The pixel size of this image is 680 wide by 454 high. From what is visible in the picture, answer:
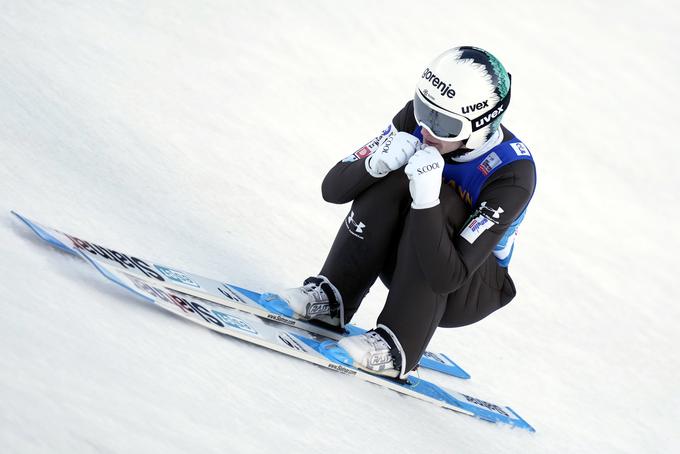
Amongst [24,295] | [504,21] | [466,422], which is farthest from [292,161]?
[504,21]

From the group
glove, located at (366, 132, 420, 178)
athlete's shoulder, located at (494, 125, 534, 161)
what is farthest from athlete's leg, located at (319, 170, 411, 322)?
athlete's shoulder, located at (494, 125, 534, 161)

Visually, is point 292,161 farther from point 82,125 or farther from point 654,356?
point 654,356

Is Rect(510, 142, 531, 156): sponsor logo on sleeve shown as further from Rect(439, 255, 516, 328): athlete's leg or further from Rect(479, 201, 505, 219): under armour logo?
Rect(439, 255, 516, 328): athlete's leg

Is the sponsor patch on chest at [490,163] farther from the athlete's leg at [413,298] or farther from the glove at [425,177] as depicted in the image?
the glove at [425,177]

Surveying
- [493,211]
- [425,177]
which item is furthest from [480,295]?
[425,177]

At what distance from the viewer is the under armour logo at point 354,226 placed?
170 inches

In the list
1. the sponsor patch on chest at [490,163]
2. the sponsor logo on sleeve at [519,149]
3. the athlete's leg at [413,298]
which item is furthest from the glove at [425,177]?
the sponsor logo on sleeve at [519,149]

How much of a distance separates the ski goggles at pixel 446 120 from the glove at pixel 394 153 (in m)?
0.09

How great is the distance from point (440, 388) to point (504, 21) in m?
8.22

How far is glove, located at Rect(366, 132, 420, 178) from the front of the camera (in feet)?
13.5

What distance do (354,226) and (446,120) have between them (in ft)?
2.10

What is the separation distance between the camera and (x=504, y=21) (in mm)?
12148

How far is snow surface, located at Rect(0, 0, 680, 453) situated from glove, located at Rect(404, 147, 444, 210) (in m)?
0.85

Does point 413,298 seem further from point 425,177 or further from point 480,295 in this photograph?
point 425,177
